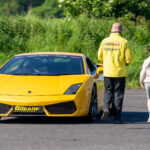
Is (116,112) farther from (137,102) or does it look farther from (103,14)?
(103,14)

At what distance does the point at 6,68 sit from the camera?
1144 cm

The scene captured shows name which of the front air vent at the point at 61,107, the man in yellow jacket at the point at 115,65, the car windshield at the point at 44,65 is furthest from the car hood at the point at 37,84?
the man in yellow jacket at the point at 115,65

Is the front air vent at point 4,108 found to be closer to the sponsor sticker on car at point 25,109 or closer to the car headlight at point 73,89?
the sponsor sticker on car at point 25,109

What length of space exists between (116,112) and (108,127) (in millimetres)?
716

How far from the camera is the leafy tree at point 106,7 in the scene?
91.2ft

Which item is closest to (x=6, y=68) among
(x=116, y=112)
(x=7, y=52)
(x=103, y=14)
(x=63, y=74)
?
(x=63, y=74)

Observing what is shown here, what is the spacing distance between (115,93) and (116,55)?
677 millimetres

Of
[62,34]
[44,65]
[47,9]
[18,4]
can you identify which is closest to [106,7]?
[62,34]

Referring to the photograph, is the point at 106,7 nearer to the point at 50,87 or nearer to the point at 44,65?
the point at 44,65

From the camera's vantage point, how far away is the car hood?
10.2m

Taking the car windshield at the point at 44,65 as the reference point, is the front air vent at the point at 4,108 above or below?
below

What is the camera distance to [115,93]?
10.5 meters

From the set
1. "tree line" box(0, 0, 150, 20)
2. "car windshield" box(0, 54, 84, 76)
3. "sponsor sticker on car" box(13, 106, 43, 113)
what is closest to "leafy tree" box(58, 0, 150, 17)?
"tree line" box(0, 0, 150, 20)

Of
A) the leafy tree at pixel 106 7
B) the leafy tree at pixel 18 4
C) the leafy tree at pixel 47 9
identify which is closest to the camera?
the leafy tree at pixel 106 7
